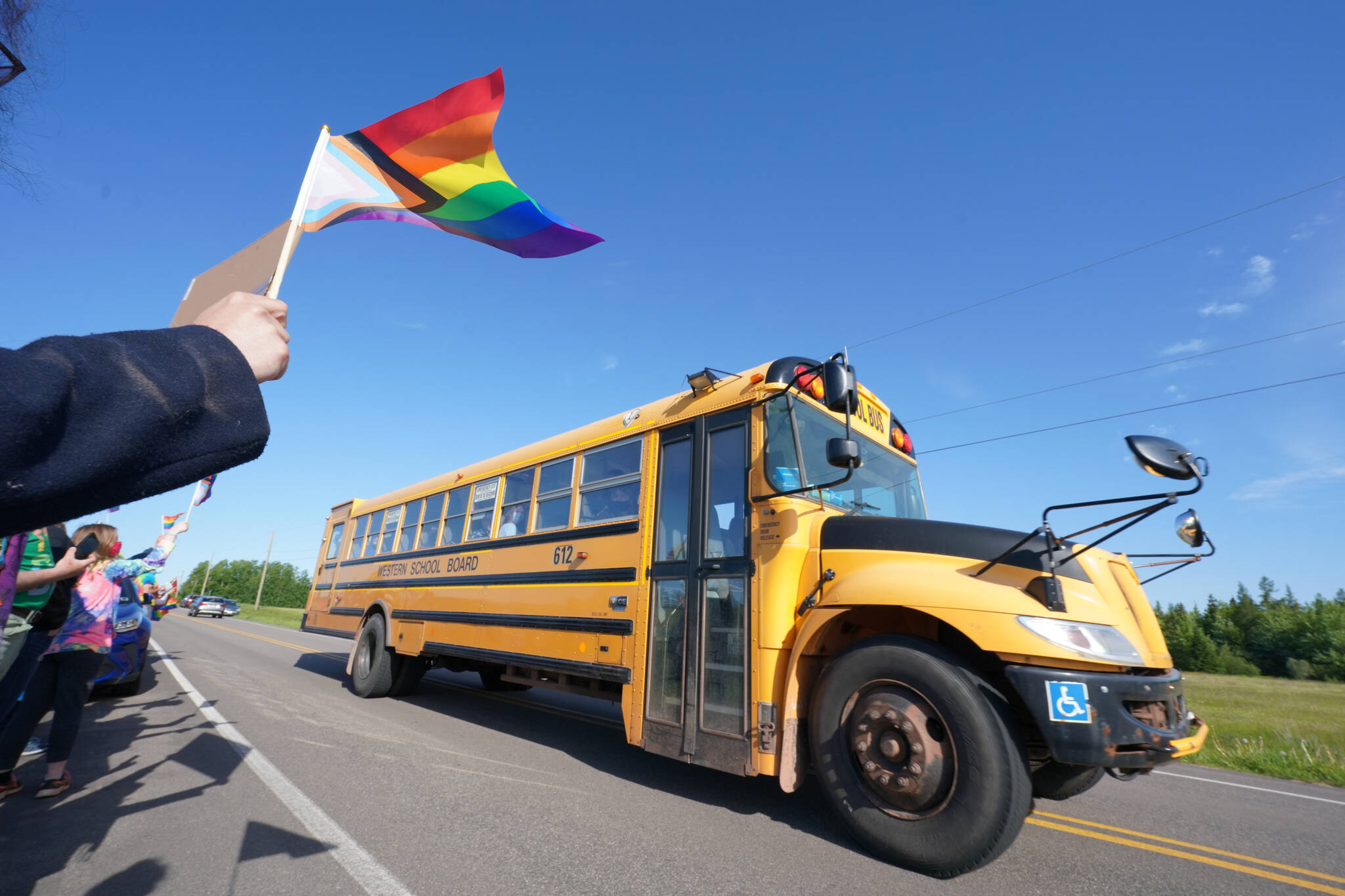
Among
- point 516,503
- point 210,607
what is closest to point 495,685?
point 516,503

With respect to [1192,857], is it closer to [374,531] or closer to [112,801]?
[112,801]

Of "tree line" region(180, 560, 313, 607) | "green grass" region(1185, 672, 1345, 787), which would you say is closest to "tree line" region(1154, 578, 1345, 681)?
"green grass" region(1185, 672, 1345, 787)

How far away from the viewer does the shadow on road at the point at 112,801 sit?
2947mm

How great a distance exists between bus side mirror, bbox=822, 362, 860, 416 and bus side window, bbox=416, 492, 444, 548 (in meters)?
5.58

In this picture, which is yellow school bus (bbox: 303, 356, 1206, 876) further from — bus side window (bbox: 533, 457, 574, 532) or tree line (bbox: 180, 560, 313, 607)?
tree line (bbox: 180, 560, 313, 607)

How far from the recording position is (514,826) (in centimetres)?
361

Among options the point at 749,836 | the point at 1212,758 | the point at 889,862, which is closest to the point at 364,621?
the point at 749,836

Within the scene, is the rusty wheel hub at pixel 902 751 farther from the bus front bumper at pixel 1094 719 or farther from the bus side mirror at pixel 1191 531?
the bus side mirror at pixel 1191 531

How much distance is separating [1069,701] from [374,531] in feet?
28.9

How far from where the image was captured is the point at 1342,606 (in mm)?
50031

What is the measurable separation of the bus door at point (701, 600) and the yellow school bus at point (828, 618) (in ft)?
0.05

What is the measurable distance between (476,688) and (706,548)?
661cm

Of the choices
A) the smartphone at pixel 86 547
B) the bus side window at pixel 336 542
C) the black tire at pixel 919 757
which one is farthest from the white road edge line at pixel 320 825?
the bus side window at pixel 336 542

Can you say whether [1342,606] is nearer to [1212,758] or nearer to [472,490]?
[1212,758]
